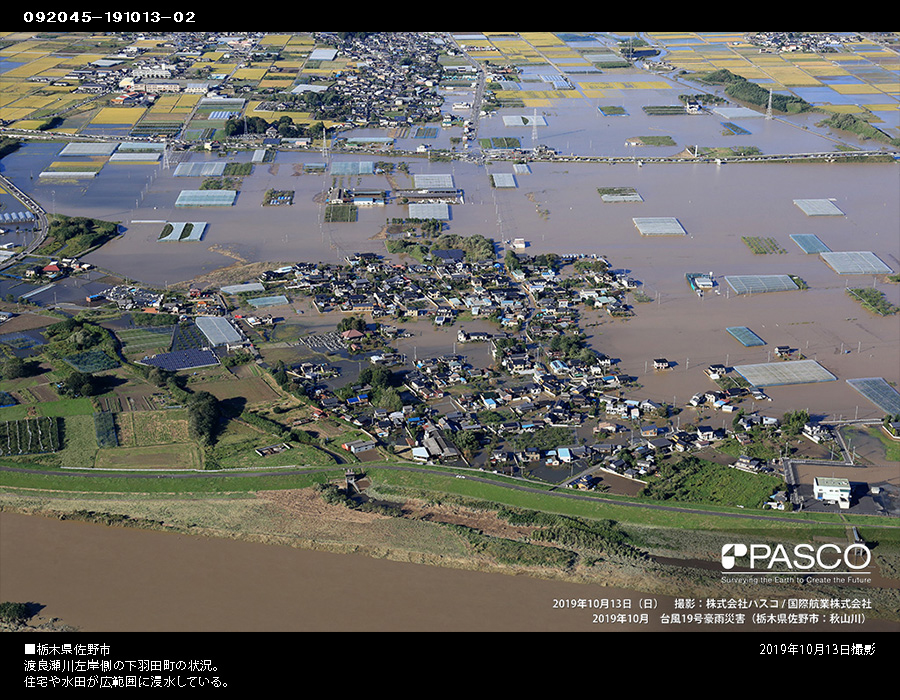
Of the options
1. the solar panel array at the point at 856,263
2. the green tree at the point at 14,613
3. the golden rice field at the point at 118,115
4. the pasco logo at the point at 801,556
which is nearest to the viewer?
the green tree at the point at 14,613

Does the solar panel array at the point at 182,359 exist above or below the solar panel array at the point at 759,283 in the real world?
above

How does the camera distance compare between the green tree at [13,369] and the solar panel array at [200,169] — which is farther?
the solar panel array at [200,169]

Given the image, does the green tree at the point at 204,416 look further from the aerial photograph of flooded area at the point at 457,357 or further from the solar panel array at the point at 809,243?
the solar panel array at the point at 809,243

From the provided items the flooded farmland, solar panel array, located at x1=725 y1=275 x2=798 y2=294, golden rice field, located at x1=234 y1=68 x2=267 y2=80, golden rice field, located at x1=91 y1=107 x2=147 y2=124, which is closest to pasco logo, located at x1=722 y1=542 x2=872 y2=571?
the flooded farmland

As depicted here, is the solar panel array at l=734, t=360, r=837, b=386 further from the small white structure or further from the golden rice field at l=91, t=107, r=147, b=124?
the golden rice field at l=91, t=107, r=147, b=124

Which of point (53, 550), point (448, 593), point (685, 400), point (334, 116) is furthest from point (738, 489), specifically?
point (334, 116)

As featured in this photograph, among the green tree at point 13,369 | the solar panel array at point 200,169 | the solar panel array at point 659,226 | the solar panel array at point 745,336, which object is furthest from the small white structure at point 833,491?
the solar panel array at point 200,169

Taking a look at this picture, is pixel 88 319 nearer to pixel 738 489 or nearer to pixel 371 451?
pixel 371 451
